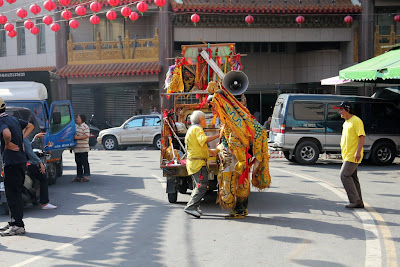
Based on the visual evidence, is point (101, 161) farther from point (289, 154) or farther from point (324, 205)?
point (324, 205)

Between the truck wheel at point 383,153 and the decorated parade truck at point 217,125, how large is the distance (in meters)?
6.41

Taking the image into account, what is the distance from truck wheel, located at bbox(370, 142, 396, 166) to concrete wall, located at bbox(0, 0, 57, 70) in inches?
762

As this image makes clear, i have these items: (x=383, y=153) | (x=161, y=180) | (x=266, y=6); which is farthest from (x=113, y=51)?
(x=383, y=153)

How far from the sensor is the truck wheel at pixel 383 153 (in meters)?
16.8

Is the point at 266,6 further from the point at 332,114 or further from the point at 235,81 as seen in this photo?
the point at 235,81

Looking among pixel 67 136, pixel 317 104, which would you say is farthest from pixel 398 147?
pixel 67 136

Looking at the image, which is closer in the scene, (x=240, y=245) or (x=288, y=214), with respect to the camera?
(x=240, y=245)

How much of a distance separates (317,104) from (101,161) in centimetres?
783

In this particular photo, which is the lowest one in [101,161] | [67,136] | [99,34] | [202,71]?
[101,161]

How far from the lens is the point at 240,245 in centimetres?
688

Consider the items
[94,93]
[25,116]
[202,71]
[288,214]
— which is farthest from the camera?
[94,93]

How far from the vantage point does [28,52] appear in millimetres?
30625

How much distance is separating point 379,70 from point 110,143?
1305 cm

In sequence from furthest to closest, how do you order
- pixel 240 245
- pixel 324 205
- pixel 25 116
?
1. pixel 25 116
2. pixel 324 205
3. pixel 240 245
